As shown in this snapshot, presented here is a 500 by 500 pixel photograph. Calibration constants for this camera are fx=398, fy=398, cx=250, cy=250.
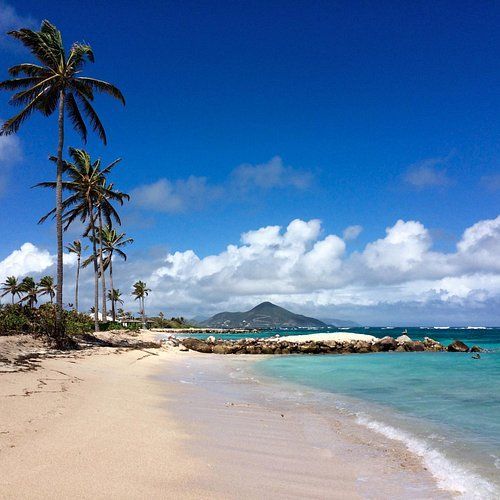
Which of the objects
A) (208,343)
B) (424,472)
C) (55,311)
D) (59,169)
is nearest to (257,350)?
(208,343)

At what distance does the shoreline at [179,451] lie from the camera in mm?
4305

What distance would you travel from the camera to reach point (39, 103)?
80.5 feet

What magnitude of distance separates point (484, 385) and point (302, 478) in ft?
44.9

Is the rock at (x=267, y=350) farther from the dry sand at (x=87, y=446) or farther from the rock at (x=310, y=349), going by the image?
the dry sand at (x=87, y=446)

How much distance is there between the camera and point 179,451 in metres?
5.67

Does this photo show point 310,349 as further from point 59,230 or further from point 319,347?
point 59,230

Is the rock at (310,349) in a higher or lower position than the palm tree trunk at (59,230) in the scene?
lower

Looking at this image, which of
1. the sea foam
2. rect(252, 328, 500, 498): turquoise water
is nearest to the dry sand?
the sea foam

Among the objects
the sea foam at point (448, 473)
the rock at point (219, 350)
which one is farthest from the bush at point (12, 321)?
the sea foam at point (448, 473)

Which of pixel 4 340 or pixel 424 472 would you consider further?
pixel 4 340

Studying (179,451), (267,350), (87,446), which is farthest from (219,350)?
(87,446)

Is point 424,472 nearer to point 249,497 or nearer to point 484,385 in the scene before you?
point 249,497

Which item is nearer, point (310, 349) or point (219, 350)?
point (219, 350)

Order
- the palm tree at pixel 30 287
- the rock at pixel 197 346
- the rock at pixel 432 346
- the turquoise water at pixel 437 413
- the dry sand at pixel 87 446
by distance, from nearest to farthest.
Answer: the dry sand at pixel 87 446, the turquoise water at pixel 437 413, the rock at pixel 197 346, the rock at pixel 432 346, the palm tree at pixel 30 287
